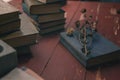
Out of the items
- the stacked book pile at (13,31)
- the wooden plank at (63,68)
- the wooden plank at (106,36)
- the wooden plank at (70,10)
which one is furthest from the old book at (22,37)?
the wooden plank at (70,10)

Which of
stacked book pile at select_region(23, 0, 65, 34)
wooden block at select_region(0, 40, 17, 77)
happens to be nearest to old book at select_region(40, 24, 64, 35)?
stacked book pile at select_region(23, 0, 65, 34)

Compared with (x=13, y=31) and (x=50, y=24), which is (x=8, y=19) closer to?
(x=13, y=31)

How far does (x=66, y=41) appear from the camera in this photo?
1.08 m

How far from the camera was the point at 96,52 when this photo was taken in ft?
3.11

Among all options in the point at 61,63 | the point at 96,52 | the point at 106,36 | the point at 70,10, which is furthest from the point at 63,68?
the point at 70,10

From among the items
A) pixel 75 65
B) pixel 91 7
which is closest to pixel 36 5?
pixel 75 65

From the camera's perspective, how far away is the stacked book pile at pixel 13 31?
951 mm

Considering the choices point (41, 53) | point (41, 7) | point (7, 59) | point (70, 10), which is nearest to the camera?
point (7, 59)

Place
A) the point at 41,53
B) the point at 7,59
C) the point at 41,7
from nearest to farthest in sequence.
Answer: the point at 7,59 < the point at 41,53 < the point at 41,7

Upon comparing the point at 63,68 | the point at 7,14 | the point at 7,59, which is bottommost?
the point at 63,68

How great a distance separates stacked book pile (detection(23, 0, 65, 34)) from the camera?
122 centimetres

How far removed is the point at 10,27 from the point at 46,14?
1.00 feet

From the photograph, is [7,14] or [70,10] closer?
[7,14]

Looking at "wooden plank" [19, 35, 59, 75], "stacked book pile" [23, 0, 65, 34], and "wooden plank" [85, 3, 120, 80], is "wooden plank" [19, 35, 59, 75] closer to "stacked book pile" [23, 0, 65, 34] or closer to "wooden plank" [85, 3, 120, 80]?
"stacked book pile" [23, 0, 65, 34]
